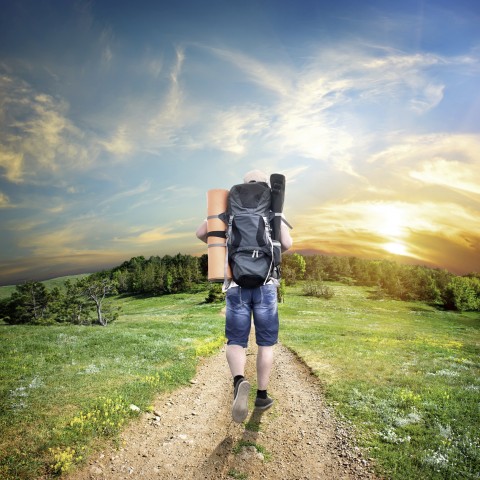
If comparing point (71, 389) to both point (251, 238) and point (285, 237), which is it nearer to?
point (251, 238)

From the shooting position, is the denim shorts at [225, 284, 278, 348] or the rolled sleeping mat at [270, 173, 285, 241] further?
the rolled sleeping mat at [270, 173, 285, 241]

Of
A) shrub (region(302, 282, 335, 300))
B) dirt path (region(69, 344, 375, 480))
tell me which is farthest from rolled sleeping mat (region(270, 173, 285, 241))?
shrub (region(302, 282, 335, 300))

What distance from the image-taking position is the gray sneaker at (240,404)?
5547 millimetres

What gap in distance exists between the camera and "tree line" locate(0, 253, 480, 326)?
5672cm

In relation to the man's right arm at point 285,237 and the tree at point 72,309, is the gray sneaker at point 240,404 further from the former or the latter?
the tree at point 72,309

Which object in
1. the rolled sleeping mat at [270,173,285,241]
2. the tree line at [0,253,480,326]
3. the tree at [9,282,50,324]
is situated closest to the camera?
the rolled sleeping mat at [270,173,285,241]

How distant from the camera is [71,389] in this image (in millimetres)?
8742

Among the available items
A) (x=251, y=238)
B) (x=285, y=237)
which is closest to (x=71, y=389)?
(x=251, y=238)

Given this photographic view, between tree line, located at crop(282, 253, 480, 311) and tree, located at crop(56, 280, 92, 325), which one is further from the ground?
tree, located at crop(56, 280, 92, 325)

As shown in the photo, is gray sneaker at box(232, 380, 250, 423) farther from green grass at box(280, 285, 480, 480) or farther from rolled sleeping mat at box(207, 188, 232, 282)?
green grass at box(280, 285, 480, 480)

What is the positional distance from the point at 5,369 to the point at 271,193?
11660mm

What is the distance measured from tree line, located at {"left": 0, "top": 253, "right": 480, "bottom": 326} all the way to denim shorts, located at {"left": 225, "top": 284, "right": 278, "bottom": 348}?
48805 mm

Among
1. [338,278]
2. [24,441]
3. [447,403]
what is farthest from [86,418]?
Answer: [338,278]

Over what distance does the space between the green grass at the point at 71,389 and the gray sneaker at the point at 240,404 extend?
3.08 meters
